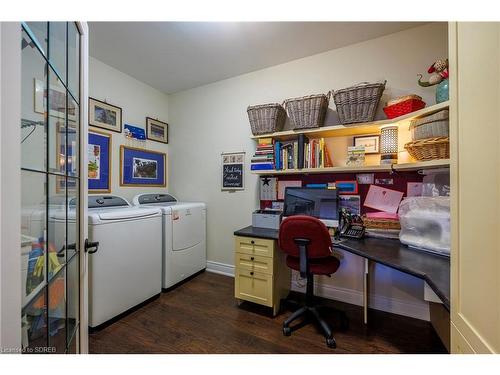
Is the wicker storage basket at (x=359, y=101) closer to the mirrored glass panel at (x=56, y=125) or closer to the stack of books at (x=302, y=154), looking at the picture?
the stack of books at (x=302, y=154)

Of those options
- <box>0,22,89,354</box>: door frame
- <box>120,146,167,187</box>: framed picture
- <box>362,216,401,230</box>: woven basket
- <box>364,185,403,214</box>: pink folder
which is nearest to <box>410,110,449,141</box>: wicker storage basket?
<box>364,185,403,214</box>: pink folder

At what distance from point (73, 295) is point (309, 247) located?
1.51 m

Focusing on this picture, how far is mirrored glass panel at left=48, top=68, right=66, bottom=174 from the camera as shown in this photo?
0.91m

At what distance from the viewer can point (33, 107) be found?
79 centimetres

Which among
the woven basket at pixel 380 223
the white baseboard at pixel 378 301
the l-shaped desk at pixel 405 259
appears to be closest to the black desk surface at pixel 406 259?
the l-shaped desk at pixel 405 259

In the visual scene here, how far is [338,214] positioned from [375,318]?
100 cm

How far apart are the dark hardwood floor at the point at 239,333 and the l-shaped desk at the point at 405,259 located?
243 millimetres

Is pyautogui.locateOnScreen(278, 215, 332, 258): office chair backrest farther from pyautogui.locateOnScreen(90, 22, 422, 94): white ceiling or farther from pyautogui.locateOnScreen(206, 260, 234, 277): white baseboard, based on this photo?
pyautogui.locateOnScreen(90, 22, 422, 94): white ceiling

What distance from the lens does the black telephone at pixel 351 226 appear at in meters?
1.84

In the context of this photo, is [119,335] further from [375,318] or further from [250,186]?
[375,318]

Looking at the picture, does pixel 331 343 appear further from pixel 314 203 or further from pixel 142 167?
pixel 142 167

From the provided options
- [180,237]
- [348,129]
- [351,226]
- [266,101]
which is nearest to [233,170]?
[266,101]

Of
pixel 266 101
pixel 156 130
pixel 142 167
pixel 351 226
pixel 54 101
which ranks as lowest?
pixel 351 226

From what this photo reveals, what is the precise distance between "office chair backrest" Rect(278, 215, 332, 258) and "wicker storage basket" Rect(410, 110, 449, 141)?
99 cm
